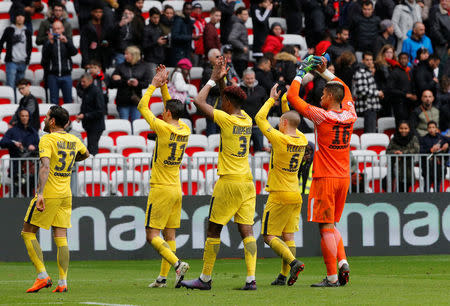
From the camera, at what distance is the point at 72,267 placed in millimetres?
16484

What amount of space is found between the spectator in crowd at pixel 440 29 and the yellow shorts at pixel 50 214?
15.4 metres

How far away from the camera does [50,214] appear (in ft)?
38.2

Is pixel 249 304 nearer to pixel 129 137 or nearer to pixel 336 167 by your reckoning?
pixel 336 167

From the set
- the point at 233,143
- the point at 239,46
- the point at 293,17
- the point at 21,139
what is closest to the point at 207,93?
the point at 233,143

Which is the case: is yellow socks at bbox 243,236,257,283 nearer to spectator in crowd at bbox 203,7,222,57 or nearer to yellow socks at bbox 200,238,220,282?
yellow socks at bbox 200,238,220,282

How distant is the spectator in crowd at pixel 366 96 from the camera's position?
21641 millimetres

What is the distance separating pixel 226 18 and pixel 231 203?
1296cm

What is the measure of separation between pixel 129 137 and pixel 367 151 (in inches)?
194

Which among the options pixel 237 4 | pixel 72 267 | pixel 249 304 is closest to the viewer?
pixel 249 304

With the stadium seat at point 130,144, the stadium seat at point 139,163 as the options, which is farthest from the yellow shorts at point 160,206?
the stadium seat at point 130,144

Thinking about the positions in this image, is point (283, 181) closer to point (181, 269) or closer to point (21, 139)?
point (181, 269)

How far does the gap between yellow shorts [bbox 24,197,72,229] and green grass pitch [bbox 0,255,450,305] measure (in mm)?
825

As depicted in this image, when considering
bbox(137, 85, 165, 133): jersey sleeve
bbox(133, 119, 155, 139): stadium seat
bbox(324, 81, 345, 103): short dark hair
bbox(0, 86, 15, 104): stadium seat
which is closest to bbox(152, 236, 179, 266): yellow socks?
bbox(137, 85, 165, 133): jersey sleeve

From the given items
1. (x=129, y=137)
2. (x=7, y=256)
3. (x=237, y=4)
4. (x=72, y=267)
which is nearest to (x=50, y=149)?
(x=72, y=267)
